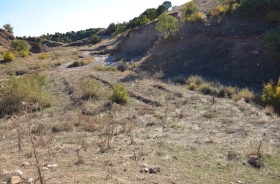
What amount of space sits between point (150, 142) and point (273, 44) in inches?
414

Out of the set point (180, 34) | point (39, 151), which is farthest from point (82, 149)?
point (180, 34)

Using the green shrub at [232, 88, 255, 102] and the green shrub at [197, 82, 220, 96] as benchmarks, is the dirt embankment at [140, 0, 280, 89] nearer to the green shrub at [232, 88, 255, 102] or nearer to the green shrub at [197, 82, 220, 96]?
the green shrub at [197, 82, 220, 96]

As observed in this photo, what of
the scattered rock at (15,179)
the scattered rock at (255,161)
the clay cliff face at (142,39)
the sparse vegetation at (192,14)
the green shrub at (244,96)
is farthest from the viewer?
the clay cliff face at (142,39)

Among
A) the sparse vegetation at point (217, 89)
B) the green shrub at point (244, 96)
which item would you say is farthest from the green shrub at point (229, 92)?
the green shrub at point (244, 96)

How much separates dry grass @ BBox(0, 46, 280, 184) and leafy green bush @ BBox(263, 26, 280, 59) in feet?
17.1

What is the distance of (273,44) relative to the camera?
14.4m

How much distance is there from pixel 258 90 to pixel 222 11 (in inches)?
411

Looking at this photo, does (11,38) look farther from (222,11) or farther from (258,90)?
(258,90)

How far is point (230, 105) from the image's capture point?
10.4 metres

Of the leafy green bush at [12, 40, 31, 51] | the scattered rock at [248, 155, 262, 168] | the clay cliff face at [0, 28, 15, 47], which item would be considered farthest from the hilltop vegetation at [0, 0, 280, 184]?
the clay cliff face at [0, 28, 15, 47]

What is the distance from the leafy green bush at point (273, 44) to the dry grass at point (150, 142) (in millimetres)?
5215

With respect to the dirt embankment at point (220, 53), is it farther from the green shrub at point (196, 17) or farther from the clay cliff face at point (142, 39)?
the clay cliff face at point (142, 39)

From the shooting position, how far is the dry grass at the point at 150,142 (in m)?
4.91

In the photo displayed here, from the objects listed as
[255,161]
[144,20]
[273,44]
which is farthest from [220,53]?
[144,20]
